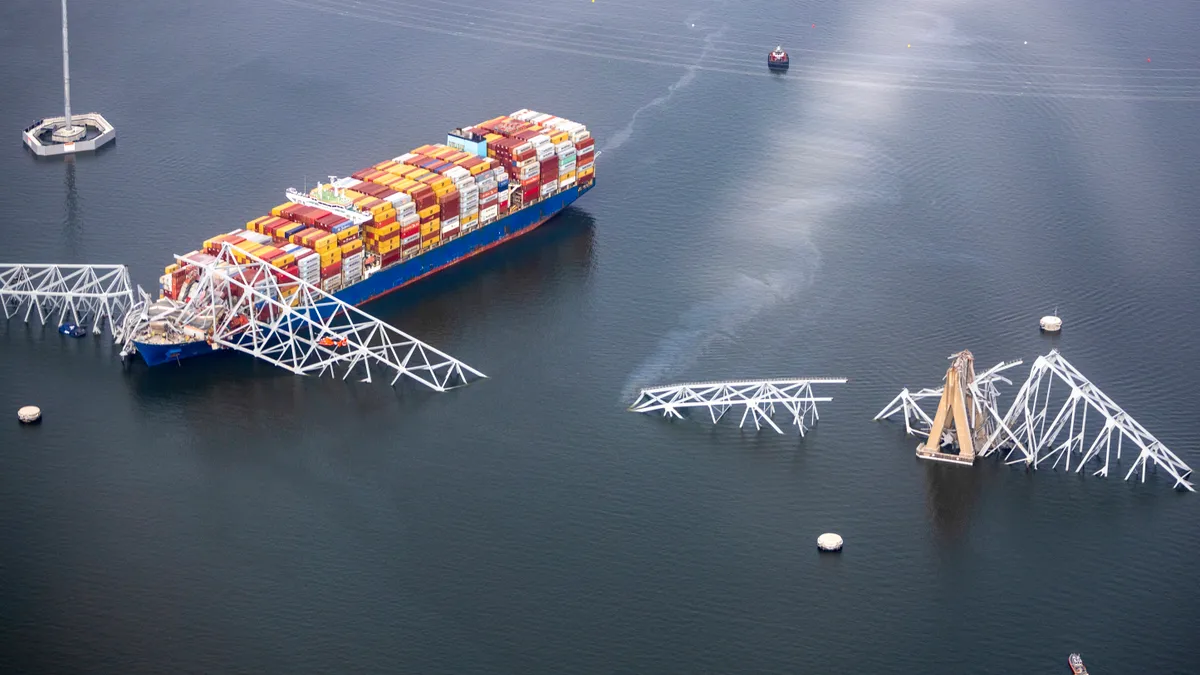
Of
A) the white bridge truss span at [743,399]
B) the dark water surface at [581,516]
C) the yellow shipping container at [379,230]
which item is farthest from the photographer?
the yellow shipping container at [379,230]

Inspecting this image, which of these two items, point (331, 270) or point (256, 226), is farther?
point (256, 226)

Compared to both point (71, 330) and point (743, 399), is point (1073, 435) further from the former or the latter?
point (71, 330)

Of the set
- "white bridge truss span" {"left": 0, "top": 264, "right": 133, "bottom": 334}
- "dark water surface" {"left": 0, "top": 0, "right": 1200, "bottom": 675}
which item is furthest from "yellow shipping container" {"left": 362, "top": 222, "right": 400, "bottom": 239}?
"white bridge truss span" {"left": 0, "top": 264, "right": 133, "bottom": 334}

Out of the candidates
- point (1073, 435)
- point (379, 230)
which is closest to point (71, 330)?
point (379, 230)

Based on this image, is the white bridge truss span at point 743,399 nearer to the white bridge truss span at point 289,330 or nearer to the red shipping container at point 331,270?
the white bridge truss span at point 289,330

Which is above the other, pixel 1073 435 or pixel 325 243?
pixel 325 243

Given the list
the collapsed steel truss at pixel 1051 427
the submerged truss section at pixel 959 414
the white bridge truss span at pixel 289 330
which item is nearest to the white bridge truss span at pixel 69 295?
the white bridge truss span at pixel 289 330

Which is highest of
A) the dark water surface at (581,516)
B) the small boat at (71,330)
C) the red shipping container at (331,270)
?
the red shipping container at (331,270)

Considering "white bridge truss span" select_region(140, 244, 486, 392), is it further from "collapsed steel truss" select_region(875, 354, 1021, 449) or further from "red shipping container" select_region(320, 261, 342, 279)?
"collapsed steel truss" select_region(875, 354, 1021, 449)
